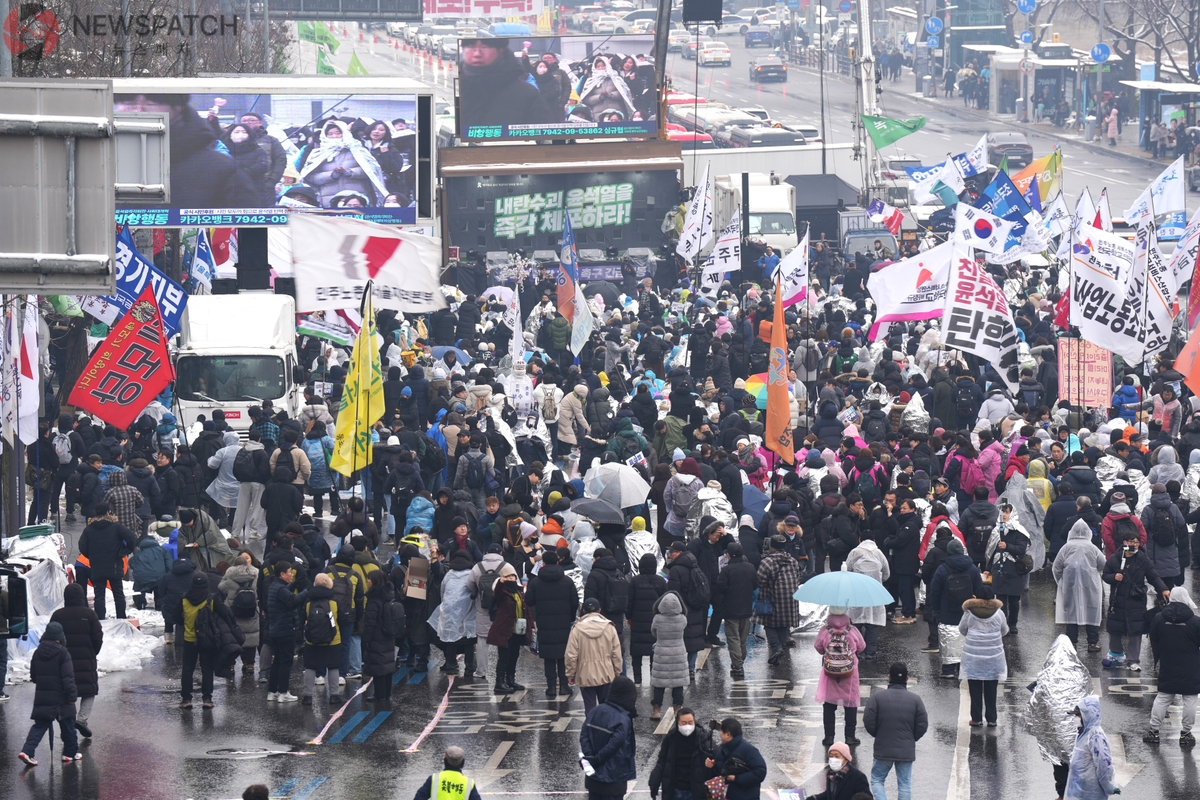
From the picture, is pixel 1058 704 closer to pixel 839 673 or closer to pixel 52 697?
pixel 839 673

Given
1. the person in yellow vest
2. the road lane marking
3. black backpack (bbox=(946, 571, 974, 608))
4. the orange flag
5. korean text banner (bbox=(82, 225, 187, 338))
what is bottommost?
the road lane marking

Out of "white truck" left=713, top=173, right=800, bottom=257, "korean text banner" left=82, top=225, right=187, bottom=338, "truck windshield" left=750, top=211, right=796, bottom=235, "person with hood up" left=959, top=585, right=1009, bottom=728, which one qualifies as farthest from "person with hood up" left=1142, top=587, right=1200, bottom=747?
"truck windshield" left=750, top=211, right=796, bottom=235

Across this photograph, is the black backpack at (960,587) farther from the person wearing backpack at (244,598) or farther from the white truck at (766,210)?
the white truck at (766,210)

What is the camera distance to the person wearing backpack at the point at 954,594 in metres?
16.5

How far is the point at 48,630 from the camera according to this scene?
14.6 meters

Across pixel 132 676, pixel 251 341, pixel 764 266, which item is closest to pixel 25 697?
pixel 132 676

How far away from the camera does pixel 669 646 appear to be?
1551 cm

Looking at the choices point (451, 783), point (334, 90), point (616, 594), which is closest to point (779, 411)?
point (616, 594)

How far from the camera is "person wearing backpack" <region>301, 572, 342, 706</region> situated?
1589 centimetres

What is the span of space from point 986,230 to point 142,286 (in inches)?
576

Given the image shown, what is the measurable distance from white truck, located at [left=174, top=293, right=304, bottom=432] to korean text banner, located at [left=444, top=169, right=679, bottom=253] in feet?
61.1

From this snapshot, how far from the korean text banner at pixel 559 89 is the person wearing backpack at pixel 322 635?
3296cm

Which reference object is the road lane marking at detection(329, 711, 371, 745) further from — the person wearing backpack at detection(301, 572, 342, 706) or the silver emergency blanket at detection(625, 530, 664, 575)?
the silver emergency blanket at detection(625, 530, 664, 575)

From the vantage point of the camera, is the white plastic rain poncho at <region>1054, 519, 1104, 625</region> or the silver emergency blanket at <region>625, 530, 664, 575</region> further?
the silver emergency blanket at <region>625, 530, 664, 575</region>
